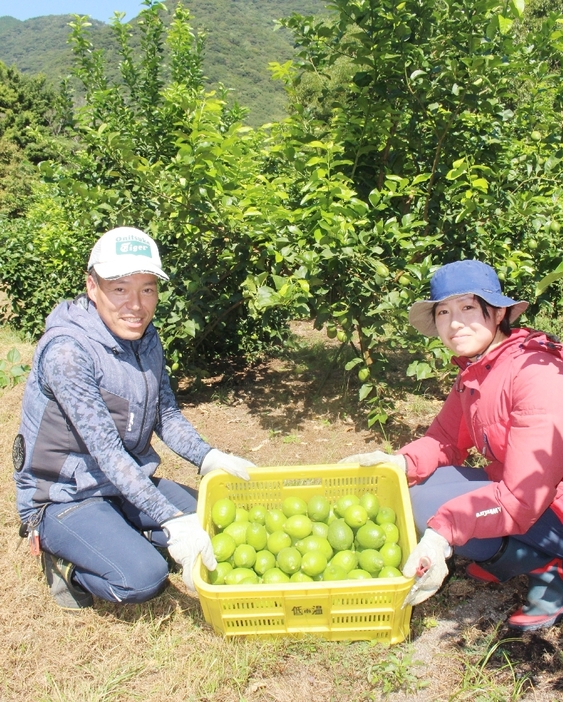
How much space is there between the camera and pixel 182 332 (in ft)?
12.8

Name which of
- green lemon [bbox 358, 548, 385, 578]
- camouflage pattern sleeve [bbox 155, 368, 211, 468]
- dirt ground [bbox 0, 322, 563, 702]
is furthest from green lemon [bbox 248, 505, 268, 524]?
dirt ground [bbox 0, 322, 563, 702]

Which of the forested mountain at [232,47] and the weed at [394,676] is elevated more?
the forested mountain at [232,47]

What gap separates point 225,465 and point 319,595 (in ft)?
2.27

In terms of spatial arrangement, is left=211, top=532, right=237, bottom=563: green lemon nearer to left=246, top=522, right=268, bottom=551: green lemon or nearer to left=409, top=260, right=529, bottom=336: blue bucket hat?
left=246, top=522, right=268, bottom=551: green lemon

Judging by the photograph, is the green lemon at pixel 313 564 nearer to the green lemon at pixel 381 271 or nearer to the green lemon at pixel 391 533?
the green lemon at pixel 391 533

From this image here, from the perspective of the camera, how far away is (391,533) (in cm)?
219

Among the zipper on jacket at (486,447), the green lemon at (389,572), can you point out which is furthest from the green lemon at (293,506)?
the zipper on jacket at (486,447)

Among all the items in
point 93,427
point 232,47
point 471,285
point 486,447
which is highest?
point 232,47

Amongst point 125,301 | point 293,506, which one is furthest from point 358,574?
point 125,301

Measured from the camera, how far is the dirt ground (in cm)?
201

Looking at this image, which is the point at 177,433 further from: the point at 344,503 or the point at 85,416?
the point at 344,503

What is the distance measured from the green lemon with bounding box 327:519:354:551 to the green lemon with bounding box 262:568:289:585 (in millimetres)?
231

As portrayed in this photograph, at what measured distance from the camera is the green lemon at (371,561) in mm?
2076

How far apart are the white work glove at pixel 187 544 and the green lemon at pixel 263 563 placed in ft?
0.73
